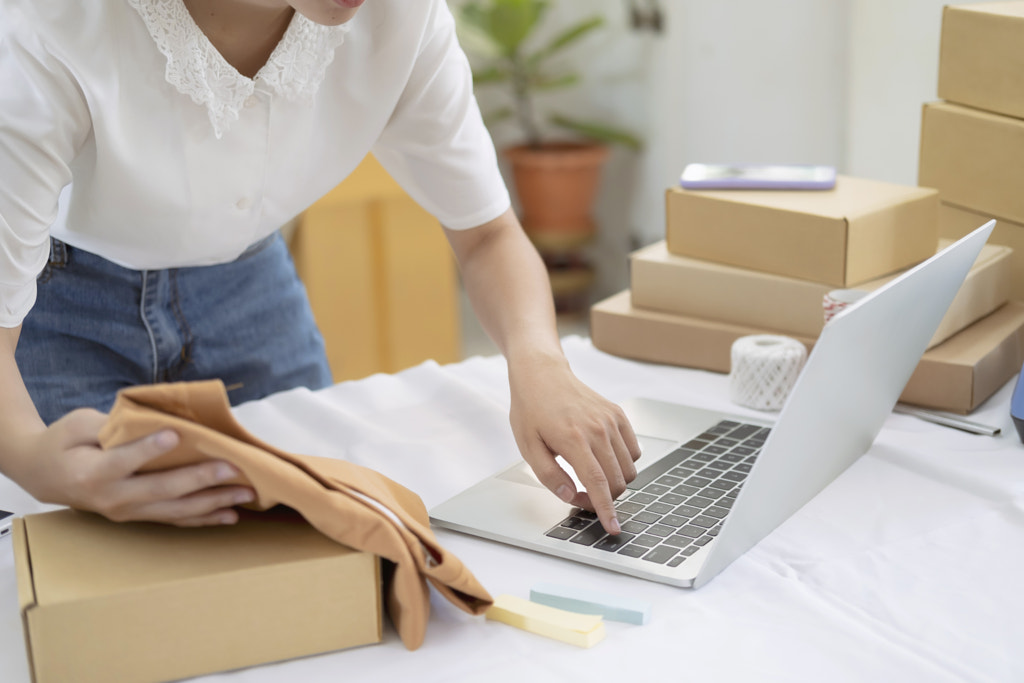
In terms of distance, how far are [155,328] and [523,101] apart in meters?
2.08

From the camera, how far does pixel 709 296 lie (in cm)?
111

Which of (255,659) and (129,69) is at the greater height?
(129,69)

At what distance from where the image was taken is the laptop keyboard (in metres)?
0.70

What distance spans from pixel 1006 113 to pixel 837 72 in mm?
1084

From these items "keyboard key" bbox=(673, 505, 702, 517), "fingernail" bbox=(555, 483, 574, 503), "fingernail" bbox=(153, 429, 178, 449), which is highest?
"fingernail" bbox=(153, 429, 178, 449)

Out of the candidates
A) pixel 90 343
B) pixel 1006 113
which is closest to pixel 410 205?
pixel 90 343

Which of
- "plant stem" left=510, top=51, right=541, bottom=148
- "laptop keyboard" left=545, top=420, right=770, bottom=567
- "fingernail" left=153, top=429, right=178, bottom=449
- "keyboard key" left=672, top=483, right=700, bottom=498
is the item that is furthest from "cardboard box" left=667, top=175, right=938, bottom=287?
"plant stem" left=510, top=51, right=541, bottom=148

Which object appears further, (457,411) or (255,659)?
(457,411)

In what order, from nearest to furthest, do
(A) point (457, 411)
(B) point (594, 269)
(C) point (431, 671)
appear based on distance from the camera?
(C) point (431, 671), (A) point (457, 411), (B) point (594, 269)

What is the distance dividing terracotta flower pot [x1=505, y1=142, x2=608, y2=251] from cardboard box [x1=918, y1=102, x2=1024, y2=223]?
1704 millimetres

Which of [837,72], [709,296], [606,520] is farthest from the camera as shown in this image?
[837,72]

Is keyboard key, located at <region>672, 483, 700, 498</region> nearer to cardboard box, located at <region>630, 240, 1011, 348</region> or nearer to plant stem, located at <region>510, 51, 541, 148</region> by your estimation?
cardboard box, located at <region>630, 240, 1011, 348</region>

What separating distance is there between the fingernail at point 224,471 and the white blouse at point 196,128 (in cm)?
25

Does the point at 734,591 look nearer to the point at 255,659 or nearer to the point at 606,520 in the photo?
the point at 606,520
